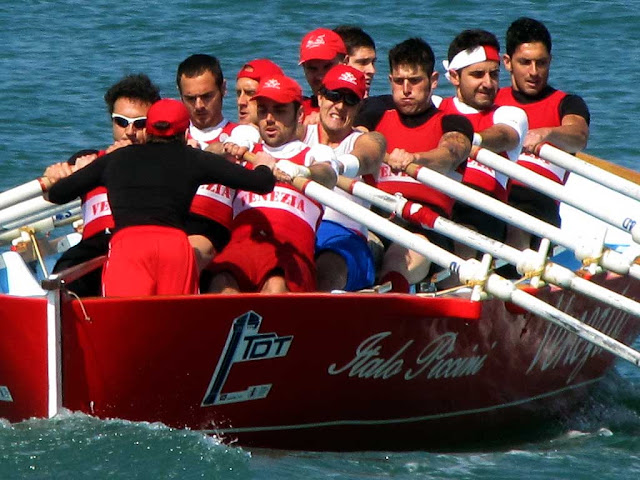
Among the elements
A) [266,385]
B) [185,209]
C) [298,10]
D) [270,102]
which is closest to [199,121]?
[270,102]

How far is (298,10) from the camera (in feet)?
58.2

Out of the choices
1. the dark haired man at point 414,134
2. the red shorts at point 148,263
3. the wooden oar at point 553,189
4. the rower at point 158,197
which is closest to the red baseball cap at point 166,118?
the rower at point 158,197

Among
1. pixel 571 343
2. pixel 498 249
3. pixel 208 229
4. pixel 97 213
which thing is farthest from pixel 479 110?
pixel 97 213

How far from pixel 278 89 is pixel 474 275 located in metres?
1.26

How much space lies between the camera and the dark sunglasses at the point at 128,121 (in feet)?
23.0

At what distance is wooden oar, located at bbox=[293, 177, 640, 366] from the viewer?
636cm

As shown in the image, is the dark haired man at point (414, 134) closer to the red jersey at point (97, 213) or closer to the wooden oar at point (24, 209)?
the red jersey at point (97, 213)

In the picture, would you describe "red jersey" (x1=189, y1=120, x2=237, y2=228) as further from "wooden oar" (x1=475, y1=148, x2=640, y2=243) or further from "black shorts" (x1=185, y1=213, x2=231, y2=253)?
"wooden oar" (x1=475, y1=148, x2=640, y2=243)

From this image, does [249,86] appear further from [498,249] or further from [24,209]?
[498,249]

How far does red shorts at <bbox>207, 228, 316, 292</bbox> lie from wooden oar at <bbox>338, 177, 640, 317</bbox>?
0.41m

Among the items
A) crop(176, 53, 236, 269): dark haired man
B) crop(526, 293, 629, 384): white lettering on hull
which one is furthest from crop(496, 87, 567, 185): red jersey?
crop(176, 53, 236, 269): dark haired man

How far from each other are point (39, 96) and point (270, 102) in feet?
26.4

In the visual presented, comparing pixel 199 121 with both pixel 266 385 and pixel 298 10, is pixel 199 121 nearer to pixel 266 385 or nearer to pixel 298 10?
pixel 266 385

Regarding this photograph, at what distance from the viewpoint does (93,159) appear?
6.95 m
